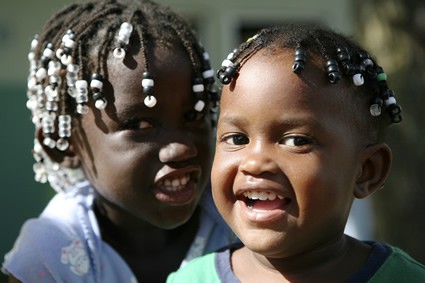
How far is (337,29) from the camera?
3705 millimetres

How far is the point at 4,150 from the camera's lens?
7.66 m

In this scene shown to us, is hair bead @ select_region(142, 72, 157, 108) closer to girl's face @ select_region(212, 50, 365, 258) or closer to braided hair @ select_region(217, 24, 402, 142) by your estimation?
braided hair @ select_region(217, 24, 402, 142)

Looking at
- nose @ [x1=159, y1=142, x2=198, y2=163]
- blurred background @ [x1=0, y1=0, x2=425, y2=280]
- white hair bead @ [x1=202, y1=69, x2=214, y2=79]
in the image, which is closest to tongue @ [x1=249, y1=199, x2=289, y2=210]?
nose @ [x1=159, y1=142, x2=198, y2=163]

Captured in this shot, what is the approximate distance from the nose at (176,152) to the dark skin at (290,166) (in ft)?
1.46

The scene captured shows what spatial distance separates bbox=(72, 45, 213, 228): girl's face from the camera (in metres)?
2.92

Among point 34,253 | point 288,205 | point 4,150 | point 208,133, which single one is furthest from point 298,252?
point 4,150

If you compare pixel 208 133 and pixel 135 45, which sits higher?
pixel 135 45

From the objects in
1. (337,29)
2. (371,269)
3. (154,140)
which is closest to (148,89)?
(154,140)

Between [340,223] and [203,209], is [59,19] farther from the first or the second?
[340,223]

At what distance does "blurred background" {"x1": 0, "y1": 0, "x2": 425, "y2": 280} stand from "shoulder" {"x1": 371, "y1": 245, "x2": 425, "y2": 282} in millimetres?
2036

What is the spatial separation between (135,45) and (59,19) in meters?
0.49

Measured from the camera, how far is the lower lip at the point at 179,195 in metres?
2.94

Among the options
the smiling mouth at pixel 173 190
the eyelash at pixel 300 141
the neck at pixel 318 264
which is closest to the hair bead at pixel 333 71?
the eyelash at pixel 300 141

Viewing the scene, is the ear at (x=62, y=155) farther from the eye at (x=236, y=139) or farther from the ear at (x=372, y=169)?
the ear at (x=372, y=169)
